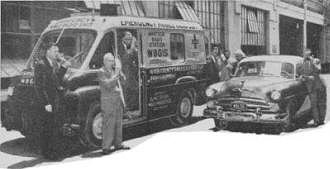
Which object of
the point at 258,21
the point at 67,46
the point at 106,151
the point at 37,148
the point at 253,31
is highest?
the point at 258,21

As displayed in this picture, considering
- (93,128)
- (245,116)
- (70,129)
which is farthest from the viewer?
(245,116)

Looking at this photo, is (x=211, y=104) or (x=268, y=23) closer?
(x=211, y=104)

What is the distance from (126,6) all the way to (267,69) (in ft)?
6.15

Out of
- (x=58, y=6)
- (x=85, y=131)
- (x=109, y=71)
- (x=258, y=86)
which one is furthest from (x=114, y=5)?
(x=258, y=86)

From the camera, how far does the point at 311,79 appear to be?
610cm

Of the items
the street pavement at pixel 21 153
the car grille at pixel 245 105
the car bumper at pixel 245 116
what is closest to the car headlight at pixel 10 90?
the street pavement at pixel 21 153

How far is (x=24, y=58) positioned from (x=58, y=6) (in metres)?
0.79

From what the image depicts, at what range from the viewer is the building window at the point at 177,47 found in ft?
20.0

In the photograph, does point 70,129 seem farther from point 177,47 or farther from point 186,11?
point 186,11

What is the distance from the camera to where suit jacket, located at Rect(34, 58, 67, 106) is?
4469 millimetres

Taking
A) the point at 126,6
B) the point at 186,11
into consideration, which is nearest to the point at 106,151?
the point at 126,6

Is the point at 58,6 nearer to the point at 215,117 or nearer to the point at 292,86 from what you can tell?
the point at 215,117

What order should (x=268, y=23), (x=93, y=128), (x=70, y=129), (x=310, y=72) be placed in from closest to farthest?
(x=70, y=129), (x=93, y=128), (x=310, y=72), (x=268, y=23)

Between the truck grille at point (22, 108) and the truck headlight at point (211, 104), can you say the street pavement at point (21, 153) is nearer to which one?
the truck grille at point (22, 108)
